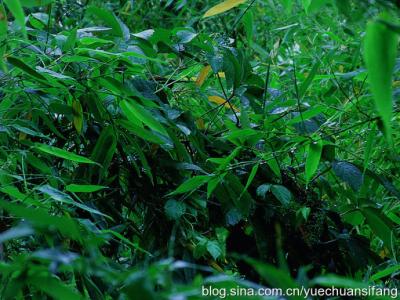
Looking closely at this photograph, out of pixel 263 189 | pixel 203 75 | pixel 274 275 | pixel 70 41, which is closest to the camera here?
pixel 274 275

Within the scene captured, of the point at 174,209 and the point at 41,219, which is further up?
the point at 41,219

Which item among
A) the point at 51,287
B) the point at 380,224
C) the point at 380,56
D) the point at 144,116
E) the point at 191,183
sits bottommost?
the point at 380,224

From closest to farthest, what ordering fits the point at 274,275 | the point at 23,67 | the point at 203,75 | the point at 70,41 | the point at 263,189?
the point at 274,275
the point at 23,67
the point at 70,41
the point at 263,189
the point at 203,75

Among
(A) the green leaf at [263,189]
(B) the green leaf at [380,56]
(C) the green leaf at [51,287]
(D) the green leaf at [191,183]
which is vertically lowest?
(A) the green leaf at [263,189]

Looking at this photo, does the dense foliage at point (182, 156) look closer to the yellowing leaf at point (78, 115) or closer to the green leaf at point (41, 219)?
the yellowing leaf at point (78, 115)

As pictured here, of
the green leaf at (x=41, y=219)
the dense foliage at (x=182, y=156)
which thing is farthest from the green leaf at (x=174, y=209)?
the green leaf at (x=41, y=219)

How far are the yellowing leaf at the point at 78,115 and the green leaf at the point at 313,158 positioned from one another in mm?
323

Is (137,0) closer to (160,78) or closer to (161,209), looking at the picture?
(160,78)

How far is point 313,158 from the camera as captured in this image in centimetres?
95

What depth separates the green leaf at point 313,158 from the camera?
0.94 m

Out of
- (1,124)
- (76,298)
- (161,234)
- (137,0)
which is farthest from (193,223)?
(137,0)

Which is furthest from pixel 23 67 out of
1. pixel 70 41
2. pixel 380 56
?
pixel 380 56

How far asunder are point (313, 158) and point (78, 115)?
13.2 inches

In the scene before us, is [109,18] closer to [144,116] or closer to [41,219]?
[144,116]
